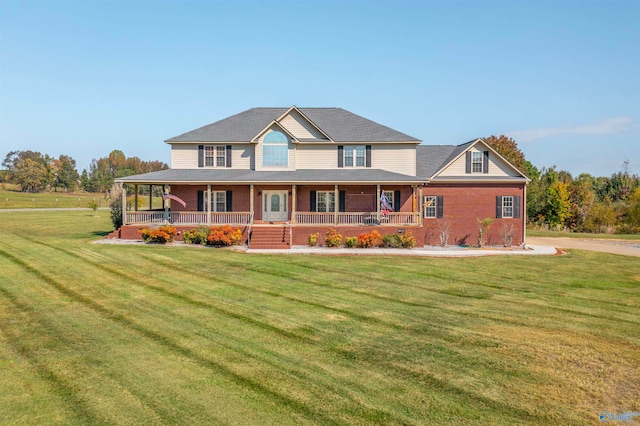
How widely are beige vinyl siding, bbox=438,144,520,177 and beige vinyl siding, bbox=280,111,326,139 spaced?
8.75 m

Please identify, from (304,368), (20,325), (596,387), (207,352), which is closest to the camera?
(596,387)

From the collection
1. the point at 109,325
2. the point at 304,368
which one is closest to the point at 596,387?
the point at 304,368

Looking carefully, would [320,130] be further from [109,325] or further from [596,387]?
[596,387]

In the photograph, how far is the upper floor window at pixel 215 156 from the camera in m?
28.4

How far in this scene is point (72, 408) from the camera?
5.82 meters

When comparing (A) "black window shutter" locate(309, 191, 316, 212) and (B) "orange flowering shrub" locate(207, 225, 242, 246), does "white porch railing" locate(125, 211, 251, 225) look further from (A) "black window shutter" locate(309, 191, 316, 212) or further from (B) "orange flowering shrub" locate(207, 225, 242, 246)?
(A) "black window shutter" locate(309, 191, 316, 212)

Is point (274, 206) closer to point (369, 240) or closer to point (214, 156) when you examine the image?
point (214, 156)

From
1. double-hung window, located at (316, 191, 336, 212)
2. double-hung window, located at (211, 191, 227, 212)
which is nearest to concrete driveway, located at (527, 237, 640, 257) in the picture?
double-hung window, located at (316, 191, 336, 212)

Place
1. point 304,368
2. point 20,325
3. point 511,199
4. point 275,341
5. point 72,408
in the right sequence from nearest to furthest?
point 72,408
point 304,368
point 275,341
point 20,325
point 511,199

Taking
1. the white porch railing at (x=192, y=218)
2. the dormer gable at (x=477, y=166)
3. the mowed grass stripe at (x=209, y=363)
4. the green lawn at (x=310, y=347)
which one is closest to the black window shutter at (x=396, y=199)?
the dormer gable at (x=477, y=166)

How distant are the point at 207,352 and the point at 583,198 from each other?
160 ft

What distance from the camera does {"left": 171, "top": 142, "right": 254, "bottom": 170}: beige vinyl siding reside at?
28.3 m

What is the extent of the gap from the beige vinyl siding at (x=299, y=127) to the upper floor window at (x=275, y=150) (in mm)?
1152

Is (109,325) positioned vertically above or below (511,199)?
below
